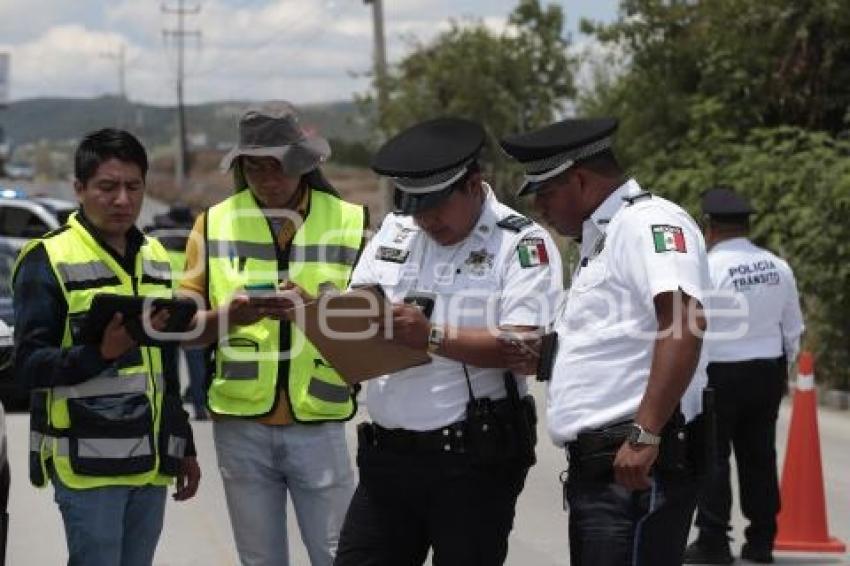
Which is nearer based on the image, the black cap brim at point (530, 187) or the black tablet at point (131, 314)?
the black tablet at point (131, 314)

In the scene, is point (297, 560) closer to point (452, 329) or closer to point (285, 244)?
point (285, 244)

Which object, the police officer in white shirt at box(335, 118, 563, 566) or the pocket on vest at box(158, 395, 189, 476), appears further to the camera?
the pocket on vest at box(158, 395, 189, 476)

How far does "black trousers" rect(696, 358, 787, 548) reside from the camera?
8344 mm

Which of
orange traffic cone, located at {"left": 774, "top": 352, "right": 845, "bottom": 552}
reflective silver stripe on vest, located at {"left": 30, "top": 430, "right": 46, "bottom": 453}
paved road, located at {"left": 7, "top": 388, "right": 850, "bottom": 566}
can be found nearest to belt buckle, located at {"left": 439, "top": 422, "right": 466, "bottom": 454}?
reflective silver stripe on vest, located at {"left": 30, "top": 430, "right": 46, "bottom": 453}

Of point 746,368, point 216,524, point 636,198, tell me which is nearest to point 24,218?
point 216,524

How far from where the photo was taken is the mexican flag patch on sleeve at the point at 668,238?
464cm

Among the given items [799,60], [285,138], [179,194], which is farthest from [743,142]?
[179,194]

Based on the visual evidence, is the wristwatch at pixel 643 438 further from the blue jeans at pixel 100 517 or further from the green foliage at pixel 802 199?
the green foliage at pixel 802 199

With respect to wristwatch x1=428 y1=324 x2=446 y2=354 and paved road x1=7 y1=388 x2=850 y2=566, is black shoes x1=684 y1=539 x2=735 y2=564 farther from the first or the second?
wristwatch x1=428 y1=324 x2=446 y2=354

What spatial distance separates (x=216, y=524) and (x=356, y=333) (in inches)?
200

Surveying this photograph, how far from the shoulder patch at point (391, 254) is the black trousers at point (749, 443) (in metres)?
3.55

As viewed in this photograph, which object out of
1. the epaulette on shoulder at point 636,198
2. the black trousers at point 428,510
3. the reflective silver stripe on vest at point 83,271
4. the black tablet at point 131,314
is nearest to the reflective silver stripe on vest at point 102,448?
the black tablet at point 131,314

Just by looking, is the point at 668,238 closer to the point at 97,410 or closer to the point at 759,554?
the point at 97,410

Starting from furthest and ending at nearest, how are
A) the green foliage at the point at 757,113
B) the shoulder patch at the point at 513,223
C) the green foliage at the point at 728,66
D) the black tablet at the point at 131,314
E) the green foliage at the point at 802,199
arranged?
the green foliage at the point at 728,66 < the green foliage at the point at 757,113 < the green foliage at the point at 802,199 < the shoulder patch at the point at 513,223 < the black tablet at the point at 131,314
